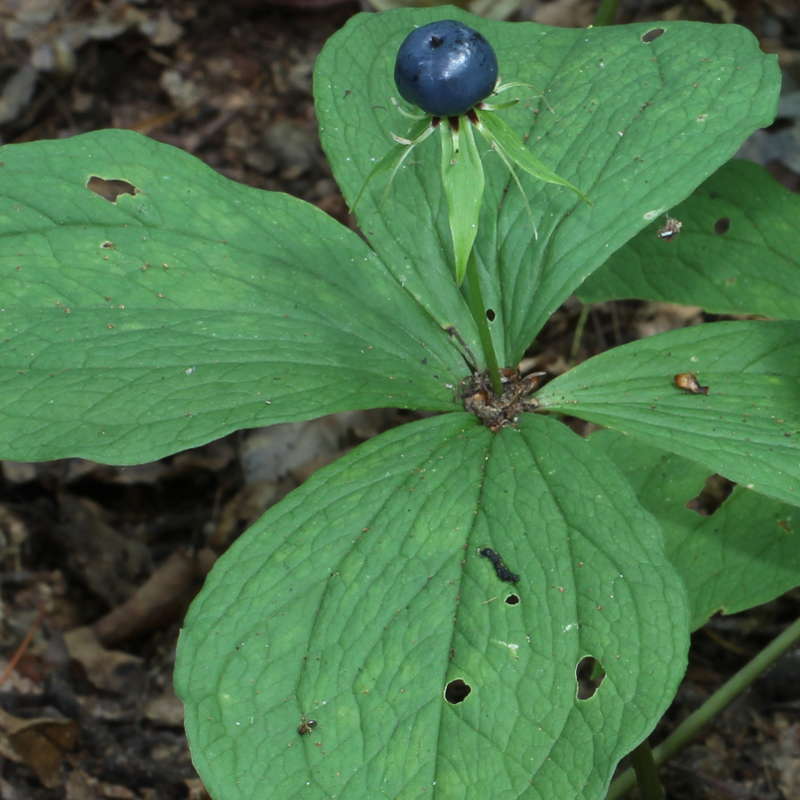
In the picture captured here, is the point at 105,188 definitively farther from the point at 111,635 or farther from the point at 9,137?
the point at 111,635

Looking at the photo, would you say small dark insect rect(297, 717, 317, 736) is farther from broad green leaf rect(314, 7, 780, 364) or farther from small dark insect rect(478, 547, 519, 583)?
broad green leaf rect(314, 7, 780, 364)

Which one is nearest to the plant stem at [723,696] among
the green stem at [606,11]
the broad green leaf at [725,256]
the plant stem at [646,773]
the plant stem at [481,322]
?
the plant stem at [646,773]

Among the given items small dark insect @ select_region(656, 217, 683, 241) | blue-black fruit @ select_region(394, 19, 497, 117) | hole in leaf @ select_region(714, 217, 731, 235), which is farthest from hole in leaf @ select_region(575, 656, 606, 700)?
blue-black fruit @ select_region(394, 19, 497, 117)

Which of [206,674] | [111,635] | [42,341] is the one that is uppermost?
[42,341]

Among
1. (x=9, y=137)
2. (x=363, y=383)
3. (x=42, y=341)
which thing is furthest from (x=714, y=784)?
(x=9, y=137)

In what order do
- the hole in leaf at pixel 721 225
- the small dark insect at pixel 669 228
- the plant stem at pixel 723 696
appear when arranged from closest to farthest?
the plant stem at pixel 723 696
the small dark insect at pixel 669 228
the hole in leaf at pixel 721 225

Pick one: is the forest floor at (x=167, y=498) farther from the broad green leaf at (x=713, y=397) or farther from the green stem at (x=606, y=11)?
the broad green leaf at (x=713, y=397)

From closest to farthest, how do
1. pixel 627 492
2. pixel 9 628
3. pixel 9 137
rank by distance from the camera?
pixel 627 492
pixel 9 628
pixel 9 137
